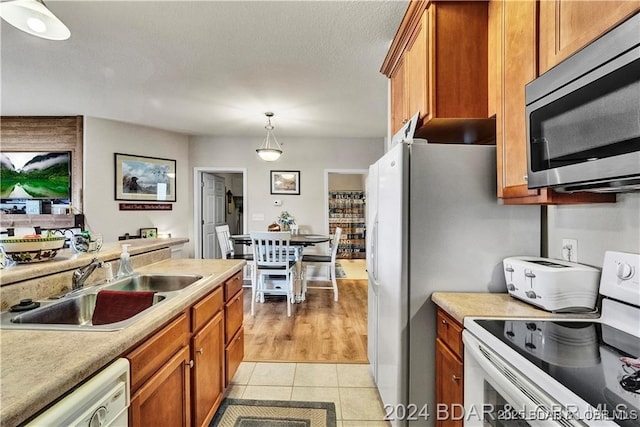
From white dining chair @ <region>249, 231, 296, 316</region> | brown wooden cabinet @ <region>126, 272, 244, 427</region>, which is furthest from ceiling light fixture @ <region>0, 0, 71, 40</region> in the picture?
white dining chair @ <region>249, 231, 296, 316</region>

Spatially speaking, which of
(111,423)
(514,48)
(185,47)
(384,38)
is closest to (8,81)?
(185,47)

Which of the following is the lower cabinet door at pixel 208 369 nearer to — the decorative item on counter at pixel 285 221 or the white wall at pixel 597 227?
the white wall at pixel 597 227

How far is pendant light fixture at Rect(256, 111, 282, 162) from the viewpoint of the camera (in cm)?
414

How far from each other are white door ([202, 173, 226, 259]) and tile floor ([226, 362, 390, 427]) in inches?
Answer: 144

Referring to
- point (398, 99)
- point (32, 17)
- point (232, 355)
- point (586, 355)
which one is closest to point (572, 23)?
point (586, 355)

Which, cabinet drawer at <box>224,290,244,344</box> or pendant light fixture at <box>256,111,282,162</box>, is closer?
cabinet drawer at <box>224,290,244,344</box>

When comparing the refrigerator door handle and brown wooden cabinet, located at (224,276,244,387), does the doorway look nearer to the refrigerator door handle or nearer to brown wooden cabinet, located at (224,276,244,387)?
brown wooden cabinet, located at (224,276,244,387)

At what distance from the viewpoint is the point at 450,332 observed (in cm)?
139

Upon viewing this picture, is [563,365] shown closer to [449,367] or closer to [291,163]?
[449,367]

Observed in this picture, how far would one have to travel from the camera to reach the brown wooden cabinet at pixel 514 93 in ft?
4.16

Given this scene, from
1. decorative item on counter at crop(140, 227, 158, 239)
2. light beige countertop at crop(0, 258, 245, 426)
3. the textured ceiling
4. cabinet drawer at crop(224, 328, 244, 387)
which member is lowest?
cabinet drawer at crop(224, 328, 244, 387)

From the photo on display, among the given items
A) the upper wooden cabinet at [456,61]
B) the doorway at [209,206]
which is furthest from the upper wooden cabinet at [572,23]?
the doorway at [209,206]

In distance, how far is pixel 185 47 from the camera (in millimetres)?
2453

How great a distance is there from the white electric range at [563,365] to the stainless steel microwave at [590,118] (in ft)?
1.42
